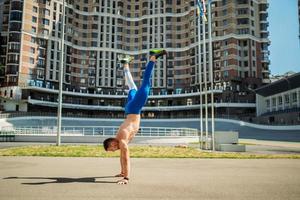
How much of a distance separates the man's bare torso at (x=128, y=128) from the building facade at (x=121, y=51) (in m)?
69.6

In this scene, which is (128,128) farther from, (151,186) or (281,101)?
(281,101)

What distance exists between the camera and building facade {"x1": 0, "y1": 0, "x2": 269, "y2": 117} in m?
78.4

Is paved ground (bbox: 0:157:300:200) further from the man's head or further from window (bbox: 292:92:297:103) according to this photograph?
window (bbox: 292:92:297:103)

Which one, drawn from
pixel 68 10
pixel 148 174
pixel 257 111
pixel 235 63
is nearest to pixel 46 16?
pixel 68 10

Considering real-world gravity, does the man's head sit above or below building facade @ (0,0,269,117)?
below

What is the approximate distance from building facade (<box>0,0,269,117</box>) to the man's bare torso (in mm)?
69551

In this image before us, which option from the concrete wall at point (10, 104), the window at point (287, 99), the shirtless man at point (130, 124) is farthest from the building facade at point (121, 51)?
the shirtless man at point (130, 124)

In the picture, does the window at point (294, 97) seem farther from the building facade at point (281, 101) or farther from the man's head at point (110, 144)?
the man's head at point (110, 144)

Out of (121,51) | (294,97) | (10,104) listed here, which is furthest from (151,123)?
(10,104)

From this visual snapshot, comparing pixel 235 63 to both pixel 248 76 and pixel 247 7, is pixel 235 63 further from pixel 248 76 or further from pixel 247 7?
pixel 247 7

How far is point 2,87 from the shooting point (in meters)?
76.6

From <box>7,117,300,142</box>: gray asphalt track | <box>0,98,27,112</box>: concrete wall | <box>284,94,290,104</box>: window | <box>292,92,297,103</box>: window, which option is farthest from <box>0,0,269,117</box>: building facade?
<box>292,92,297,103</box>: window

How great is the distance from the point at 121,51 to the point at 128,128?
308 ft

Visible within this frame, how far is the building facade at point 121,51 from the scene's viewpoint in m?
78.4
